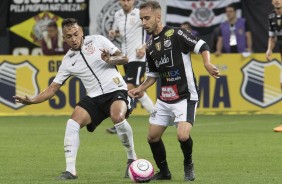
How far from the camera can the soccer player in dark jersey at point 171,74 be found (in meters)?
10.9

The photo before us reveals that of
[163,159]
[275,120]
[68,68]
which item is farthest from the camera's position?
[275,120]

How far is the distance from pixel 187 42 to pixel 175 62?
27 centimetres

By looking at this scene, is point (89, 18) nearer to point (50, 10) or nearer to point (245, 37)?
point (50, 10)

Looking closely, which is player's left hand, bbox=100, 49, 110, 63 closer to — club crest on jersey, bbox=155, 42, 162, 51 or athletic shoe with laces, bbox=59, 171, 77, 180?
club crest on jersey, bbox=155, 42, 162, 51

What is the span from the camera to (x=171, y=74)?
11.0 meters

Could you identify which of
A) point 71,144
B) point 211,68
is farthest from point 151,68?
point 71,144

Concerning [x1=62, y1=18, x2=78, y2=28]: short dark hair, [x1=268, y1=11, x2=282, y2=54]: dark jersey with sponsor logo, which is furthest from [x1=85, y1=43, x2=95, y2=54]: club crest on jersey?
[x1=268, y1=11, x2=282, y2=54]: dark jersey with sponsor logo

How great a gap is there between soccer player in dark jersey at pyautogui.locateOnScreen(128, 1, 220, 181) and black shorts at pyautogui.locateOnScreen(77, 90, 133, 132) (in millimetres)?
870

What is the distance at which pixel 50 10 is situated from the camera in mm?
24344

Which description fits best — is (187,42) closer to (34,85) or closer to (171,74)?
(171,74)

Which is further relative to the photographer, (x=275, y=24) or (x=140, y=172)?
(x=275, y=24)

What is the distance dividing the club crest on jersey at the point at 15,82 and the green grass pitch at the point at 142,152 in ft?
3.76

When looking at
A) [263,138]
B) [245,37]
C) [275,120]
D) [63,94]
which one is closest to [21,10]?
[63,94]

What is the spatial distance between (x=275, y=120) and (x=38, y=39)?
7159 millimetres
